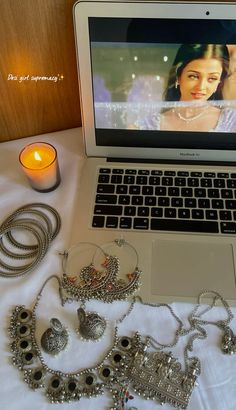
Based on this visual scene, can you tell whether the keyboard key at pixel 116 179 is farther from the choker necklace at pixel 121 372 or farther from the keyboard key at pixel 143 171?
the choker necklace at pixel 121 372

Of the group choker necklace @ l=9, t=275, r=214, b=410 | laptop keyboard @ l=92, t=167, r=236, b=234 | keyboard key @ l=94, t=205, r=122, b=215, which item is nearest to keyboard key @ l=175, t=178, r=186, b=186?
laptop keyboard @ l=92, t=167, r=236, b=234

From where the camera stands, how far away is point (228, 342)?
1.65ft

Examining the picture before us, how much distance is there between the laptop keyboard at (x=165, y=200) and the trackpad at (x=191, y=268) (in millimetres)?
27

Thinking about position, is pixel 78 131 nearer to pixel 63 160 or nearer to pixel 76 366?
pixel 63 160

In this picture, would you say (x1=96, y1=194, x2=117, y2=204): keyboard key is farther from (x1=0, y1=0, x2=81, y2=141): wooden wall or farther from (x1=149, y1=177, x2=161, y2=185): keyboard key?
(x1=0, y1=0, x2=81, y2=141): wooden wall

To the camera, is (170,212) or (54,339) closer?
(54,339)

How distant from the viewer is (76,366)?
19.8 inches

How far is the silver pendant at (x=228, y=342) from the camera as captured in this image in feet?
1.64

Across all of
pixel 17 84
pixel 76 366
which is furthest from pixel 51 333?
pixel 17 84

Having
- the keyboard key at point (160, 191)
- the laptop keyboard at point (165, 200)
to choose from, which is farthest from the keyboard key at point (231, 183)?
the keyboard key at point (160, 191)

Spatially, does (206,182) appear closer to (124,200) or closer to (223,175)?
(223,175)

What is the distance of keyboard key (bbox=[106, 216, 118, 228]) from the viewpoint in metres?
0.60

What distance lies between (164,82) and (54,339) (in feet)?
1.26

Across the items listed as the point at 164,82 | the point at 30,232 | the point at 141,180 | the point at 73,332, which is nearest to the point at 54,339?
the point at 73,332
